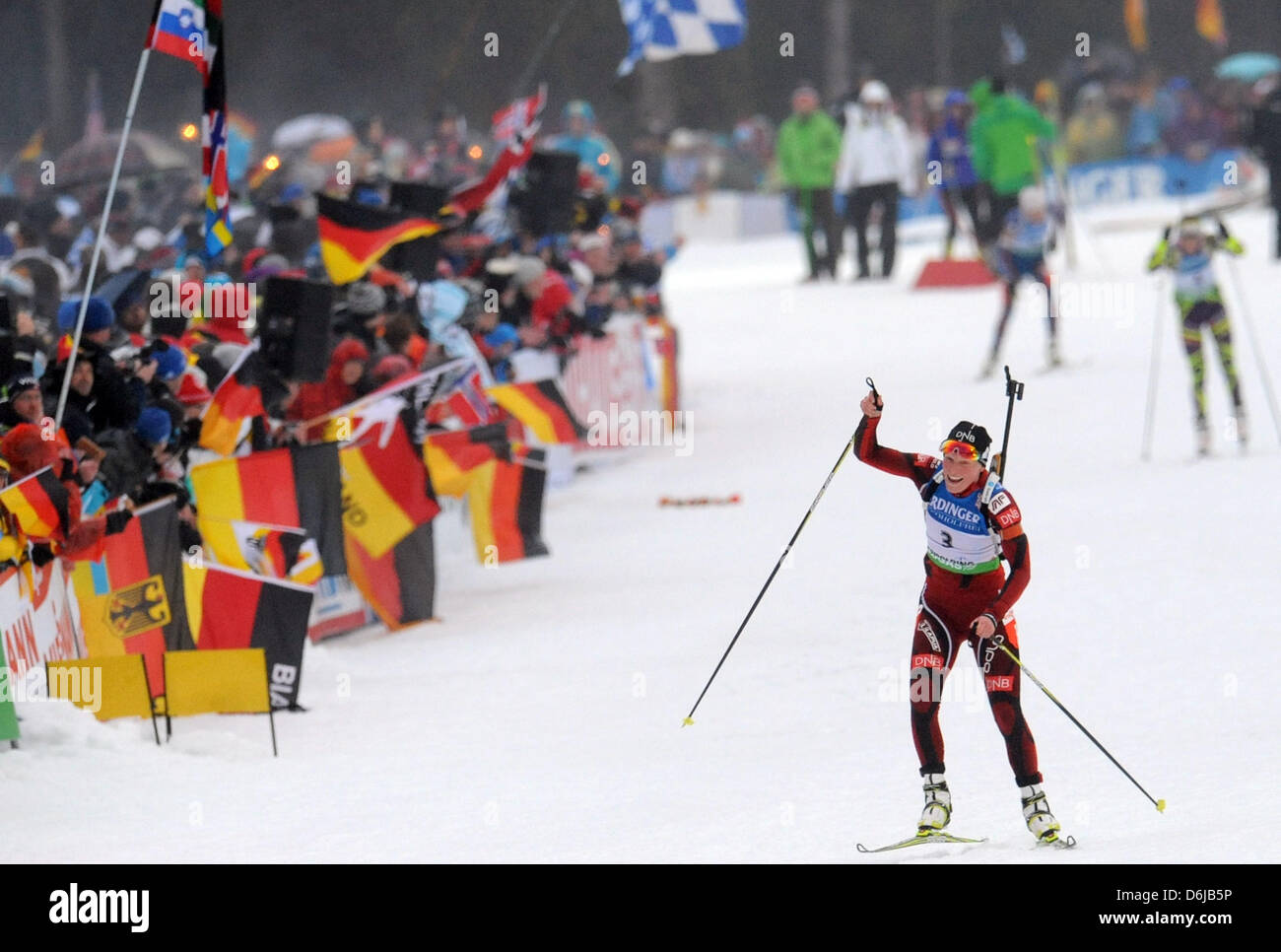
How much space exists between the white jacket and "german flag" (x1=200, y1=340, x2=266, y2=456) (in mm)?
15134

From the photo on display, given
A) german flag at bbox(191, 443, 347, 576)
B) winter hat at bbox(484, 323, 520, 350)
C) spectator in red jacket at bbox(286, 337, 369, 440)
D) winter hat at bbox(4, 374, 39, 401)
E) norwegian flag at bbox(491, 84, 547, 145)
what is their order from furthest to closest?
norwegian flag at bbox(491, 84, 547, 145) < winter hat at bbox(484, 323, 520, 350) < spectator in red jacket at bbox(286, 337, 369, 440) < german flag at bbox(191, 443, 347, 576) < winter hat at bbox(4, 374, 39, 401)

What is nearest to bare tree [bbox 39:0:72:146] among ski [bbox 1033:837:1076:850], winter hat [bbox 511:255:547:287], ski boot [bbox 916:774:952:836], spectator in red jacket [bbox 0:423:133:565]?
winter hat [bbox 511:255:547:287]

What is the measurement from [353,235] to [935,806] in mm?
6707

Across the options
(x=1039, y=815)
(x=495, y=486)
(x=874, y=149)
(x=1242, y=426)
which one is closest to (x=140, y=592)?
(x=495, y=486)

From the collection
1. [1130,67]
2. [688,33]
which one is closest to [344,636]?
[688,33]

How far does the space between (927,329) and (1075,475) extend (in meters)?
7.29

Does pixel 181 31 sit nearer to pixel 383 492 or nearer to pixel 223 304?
pixel 223 304

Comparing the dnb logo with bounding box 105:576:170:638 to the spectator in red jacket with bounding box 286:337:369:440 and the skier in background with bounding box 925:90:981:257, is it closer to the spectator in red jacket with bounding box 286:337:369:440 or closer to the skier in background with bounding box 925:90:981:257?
the spectator in red jacket with bounding box 286:337:369:440

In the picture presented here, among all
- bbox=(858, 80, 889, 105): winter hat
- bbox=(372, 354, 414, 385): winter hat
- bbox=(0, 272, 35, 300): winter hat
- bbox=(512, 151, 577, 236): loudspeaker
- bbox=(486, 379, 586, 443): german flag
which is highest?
bbox=(858, 80, 889, 105): winter hat

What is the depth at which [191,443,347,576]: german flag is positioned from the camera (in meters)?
10.4

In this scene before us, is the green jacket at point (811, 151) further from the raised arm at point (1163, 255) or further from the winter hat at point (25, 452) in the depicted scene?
the winter hat at point (25, 452)

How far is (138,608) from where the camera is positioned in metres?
9.50
